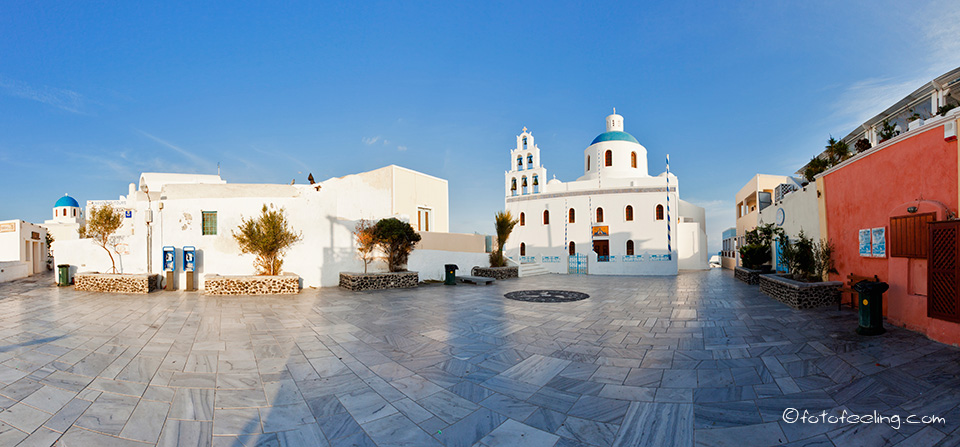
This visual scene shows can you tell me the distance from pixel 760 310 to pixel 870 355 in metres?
3.64

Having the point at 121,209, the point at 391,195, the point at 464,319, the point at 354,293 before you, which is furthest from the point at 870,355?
the point at 121,209

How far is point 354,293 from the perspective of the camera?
39.5 feet

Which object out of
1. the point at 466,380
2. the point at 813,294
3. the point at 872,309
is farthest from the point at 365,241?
the point at 872,309

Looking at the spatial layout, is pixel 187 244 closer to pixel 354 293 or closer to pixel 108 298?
pixel 108 298

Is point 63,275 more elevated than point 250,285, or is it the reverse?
point 63,275

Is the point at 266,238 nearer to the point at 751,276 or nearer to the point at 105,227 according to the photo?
the point at 105,227

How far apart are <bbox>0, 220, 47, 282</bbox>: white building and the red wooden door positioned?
97.4 feet

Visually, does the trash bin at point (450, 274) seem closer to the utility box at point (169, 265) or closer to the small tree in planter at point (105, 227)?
the utility box at point (169, 265)

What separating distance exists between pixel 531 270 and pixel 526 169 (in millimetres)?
10843

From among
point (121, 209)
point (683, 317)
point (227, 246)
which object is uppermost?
point (121, 209)

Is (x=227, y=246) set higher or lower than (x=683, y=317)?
higher

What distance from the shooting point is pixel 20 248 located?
1909 cm

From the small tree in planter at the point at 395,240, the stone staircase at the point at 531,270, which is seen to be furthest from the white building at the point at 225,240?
the stone staircase at the point at 531,270

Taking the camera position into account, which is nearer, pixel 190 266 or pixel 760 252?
pixel 190 266
